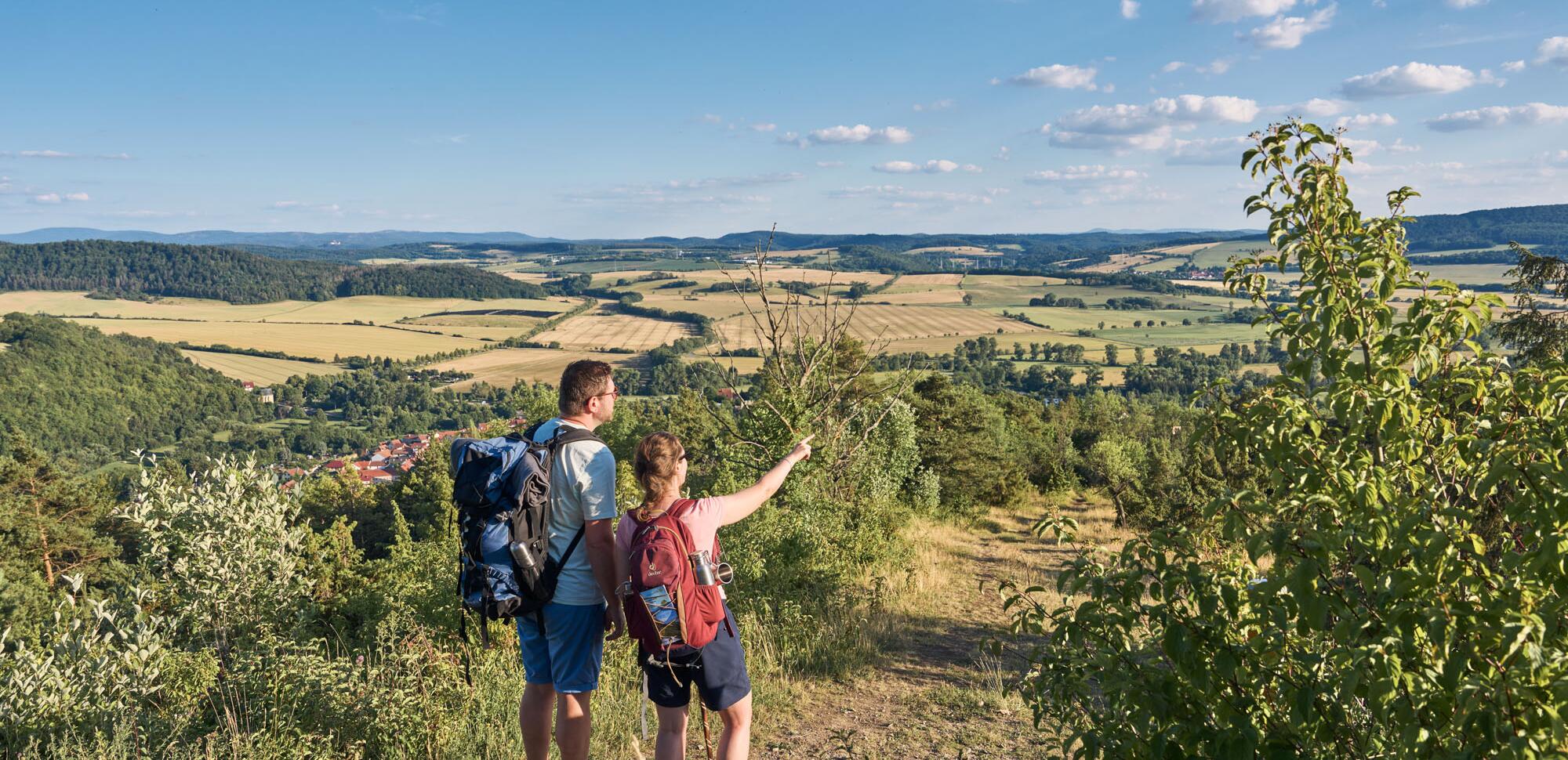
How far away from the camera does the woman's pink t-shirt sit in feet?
11.7

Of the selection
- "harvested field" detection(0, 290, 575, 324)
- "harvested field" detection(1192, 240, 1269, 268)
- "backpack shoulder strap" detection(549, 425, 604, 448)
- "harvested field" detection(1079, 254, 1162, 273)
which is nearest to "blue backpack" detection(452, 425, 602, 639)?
"backpack shoulder strap" detection(549, 425, 604, 448)

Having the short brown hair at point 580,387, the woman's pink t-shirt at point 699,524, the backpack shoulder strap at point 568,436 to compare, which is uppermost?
the short brown hair at point 580,387

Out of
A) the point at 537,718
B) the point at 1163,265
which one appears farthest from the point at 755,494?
the point at 1163,265

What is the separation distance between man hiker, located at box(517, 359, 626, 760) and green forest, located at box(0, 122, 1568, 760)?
1166 millimetres

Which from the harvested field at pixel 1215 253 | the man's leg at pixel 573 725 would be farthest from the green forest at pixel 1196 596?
the harvested field at pixel 1215 253

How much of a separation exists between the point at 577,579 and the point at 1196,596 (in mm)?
2546

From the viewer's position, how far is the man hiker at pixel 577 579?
3656 mm

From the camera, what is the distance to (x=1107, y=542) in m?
14.4

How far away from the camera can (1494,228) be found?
16512 centimetres

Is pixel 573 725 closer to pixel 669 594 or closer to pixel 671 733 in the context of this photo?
pixel 671 733

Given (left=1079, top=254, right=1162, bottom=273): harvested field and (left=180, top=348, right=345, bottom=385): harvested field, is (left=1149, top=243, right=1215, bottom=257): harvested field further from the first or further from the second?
(left=180, top=348, right=345, bottom=385): harvested field

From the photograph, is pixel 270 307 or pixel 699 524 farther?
pixel 270 307

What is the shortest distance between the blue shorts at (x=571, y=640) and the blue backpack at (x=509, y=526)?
0.39 feet

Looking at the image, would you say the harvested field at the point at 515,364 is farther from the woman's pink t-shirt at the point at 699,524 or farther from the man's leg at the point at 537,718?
the woman's pink t-shirt at the point at 699,524
